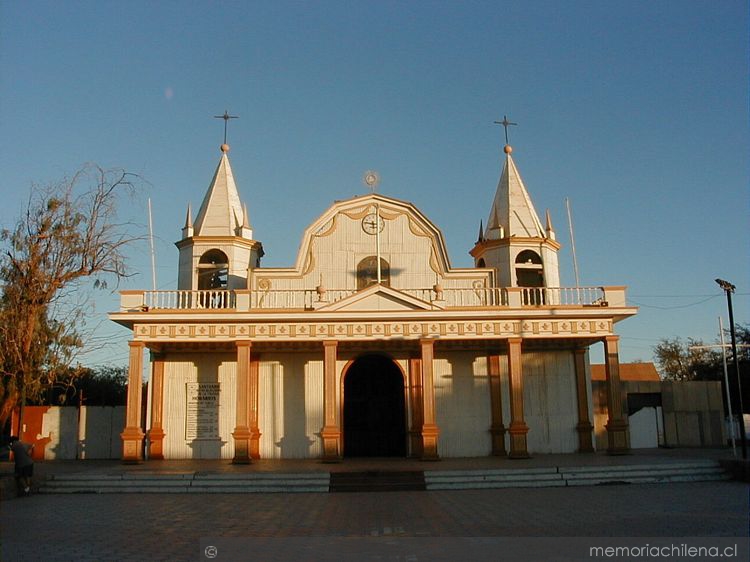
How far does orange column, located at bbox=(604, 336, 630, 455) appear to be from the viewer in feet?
77.9

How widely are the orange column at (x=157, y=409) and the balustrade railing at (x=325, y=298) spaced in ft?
7.72

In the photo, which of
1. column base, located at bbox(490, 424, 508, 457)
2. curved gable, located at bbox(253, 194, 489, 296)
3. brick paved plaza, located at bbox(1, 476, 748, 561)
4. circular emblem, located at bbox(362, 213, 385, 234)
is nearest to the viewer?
brick paved plaza, located at bbox(1, 476, 748, 561)

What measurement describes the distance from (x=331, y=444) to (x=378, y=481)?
4280 mm

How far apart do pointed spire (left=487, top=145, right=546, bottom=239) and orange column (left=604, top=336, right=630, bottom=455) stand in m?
5.53

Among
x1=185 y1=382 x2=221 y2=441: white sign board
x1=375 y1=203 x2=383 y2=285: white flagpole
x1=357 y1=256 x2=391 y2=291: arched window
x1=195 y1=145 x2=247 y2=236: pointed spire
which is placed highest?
x1=195 y1=145 x2=247 y2=236: pointed spire

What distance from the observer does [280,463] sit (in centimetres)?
2325

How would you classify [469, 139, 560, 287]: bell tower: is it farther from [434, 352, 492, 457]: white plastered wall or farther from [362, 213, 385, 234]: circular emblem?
[362, 213, 385, 234]: circular emblem

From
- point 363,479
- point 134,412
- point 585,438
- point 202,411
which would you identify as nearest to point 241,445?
point 202,411

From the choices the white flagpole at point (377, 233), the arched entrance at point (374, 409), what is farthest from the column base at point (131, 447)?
the white flagpole at point (377, 233)

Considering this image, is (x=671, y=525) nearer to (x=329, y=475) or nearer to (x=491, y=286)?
(x=329, y=475)

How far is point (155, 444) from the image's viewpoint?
2530cm

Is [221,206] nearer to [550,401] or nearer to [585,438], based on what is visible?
[550,401]

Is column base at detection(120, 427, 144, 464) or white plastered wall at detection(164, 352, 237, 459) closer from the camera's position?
column base at detection(120, 427, 144, 464)

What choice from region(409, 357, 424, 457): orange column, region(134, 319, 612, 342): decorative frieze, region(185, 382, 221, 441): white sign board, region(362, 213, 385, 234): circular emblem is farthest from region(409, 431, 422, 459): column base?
region(362, 213, 385, 234): circular emblem
